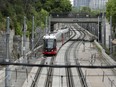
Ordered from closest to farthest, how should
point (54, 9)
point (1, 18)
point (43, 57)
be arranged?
1. point (1, 18)
2. point (43, 57)
3. point (54, 9)

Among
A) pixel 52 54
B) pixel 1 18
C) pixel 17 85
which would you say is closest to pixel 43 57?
pixel 52 54

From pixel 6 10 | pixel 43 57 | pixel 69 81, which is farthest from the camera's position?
pixel 43 57

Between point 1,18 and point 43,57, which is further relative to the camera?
point 43,57

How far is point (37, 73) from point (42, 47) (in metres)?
13.3

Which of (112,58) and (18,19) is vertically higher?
(18,19)

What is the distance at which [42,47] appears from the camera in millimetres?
47125

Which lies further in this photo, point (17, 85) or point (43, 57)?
point (43, 57)

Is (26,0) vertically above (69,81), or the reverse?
(26,0)

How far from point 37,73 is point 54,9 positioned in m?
63.6

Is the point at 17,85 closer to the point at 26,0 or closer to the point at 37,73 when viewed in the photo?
the point at 37,73

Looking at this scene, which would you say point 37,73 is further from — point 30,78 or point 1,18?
Answer: point 1,18

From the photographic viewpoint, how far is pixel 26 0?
5841 cm

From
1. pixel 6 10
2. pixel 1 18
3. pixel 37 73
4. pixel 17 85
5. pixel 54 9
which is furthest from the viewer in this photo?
pixel 54 9

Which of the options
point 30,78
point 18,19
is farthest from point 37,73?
point 18,19
